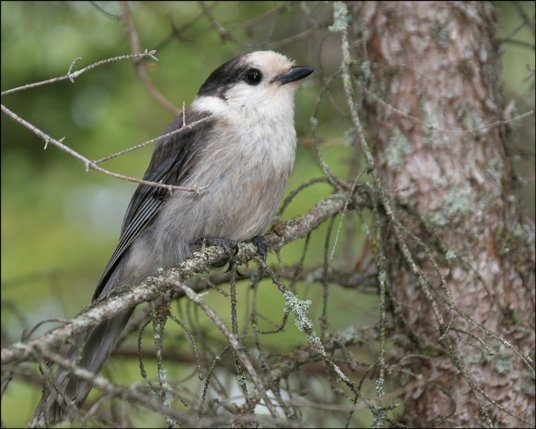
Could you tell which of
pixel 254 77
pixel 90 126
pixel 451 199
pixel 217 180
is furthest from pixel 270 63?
pixel 90 126

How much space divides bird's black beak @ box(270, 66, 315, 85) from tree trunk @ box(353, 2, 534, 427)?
1.07 ft

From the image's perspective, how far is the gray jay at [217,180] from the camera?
8.59 ft

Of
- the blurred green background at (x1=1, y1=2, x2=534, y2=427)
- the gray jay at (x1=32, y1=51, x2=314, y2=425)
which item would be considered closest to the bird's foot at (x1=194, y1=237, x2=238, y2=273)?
the gray jay at (x1=32, y1=51, x2=314, y2=425)

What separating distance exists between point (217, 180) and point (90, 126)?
1.62 meters

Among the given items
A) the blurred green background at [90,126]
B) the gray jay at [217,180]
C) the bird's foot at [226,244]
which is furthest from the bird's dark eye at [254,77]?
the bird's foot at [226,244]

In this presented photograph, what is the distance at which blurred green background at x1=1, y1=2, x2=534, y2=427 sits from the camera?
360 cm

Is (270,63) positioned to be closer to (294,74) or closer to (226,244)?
(294,74)

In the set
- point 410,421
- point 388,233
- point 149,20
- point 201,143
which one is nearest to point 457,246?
point 388,233

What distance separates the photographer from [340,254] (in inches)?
145

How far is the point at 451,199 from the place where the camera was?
2.54 metres

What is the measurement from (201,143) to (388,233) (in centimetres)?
102

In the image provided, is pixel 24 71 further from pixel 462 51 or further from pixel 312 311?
pixel 462 51

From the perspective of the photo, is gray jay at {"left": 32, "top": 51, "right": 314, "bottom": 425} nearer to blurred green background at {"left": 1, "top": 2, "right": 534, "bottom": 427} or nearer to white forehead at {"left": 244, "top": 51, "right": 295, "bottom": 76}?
white forehead at {"left": 244, "top": 51, "right": 295, "bottom": 76}

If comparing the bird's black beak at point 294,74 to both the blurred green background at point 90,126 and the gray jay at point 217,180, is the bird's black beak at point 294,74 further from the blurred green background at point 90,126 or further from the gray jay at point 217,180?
the blurred green background at point 90,126
